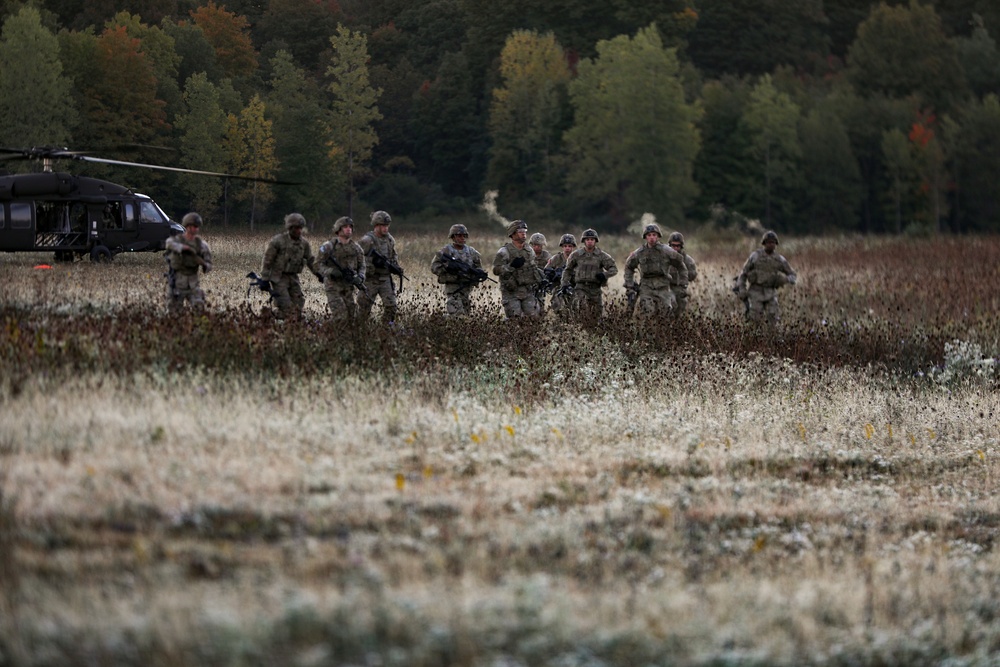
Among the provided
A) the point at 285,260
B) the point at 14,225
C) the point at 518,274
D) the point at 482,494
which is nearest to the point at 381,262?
the point at 285,260

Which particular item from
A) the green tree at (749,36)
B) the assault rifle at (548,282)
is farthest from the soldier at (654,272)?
the green tree at (749,36)

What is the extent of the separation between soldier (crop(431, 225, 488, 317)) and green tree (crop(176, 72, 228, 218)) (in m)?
32.3

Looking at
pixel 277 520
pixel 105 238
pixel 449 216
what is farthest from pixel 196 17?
pixel 277 520

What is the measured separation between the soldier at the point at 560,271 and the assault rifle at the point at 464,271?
112 centimetres

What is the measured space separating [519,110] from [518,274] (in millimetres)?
56401

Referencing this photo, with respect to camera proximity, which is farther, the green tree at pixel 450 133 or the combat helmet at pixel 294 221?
the green tree at pixel 450 133

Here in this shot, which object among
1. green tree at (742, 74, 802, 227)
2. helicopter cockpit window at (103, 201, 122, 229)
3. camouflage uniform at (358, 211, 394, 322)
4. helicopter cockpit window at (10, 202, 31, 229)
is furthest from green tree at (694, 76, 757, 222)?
camouflage uniform at (358, 211, 394, 322)

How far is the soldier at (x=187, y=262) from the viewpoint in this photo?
1592 centimetres

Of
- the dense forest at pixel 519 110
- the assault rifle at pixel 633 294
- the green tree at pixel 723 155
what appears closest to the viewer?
the assault rifle at pixel 633 294

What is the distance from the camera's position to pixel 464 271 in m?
18.3

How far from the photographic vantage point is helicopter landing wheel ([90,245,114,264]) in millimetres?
30812

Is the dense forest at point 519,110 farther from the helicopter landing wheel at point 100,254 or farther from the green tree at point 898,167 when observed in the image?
the helicopter landing wheel at point 100,254

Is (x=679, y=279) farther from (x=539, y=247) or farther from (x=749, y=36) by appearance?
(x=749, y=36)

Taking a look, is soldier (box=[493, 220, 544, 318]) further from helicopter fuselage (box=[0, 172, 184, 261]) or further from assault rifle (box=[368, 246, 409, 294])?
helicopter fuselage (box=[0, 172, 184, 261])
